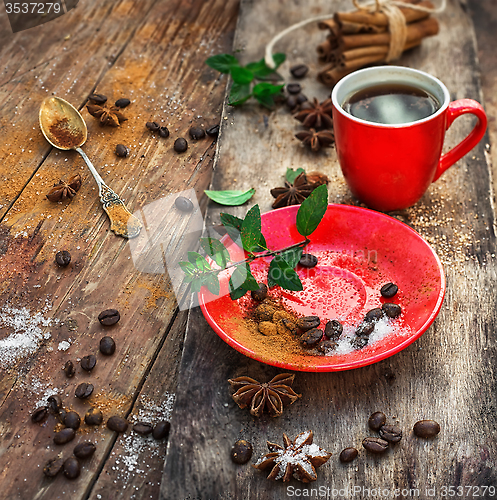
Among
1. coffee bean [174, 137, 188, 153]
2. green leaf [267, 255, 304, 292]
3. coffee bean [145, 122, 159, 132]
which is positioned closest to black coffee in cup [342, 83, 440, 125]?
green leaf [267, 255, 304, 292]

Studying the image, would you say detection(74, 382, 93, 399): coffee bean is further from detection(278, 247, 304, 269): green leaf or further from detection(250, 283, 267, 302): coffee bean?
detection(278, 247, 304, 269): green leaf

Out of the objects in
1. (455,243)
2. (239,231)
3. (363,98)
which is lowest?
(455,243)

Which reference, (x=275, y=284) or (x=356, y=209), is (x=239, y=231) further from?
(x=356, y=209)

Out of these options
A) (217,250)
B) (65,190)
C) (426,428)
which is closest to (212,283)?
(217,250)

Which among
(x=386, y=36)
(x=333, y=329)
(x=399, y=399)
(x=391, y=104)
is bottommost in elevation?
(x=399, y=399)

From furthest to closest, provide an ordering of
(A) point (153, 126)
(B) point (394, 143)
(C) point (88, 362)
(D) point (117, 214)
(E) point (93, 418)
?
(A) point (153, 126)
(D) point (117, 214)
(B) point (394, 143)
(C) point (88, 362)
(E) point (93, 418)

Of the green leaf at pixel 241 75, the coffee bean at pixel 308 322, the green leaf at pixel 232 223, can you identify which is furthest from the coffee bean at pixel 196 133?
the coffee bean at pixel 308 322

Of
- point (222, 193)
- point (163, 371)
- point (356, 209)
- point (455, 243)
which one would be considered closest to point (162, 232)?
point (222, 193)

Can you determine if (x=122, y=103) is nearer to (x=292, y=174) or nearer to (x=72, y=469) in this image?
(x=292, y=174)
